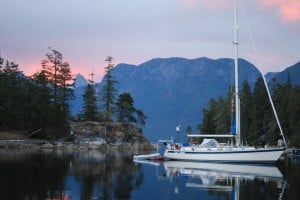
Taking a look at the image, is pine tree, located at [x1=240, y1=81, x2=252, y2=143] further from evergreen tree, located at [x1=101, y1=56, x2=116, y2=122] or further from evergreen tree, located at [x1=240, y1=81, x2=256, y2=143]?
evergreen tree, located at [x1=101, y1=56, x2=116, y2=122]

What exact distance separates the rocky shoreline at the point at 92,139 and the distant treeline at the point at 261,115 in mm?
19032

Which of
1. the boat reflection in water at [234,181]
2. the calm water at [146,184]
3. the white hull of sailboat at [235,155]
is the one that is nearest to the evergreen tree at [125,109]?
the white hull of sailboat at [235,155]

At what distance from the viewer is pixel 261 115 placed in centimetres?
10900

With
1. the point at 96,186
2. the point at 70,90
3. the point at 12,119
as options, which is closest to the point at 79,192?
the point at 96,186

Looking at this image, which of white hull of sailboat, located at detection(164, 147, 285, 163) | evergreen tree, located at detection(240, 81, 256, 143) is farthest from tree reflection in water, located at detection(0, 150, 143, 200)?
evergreen tree, located at detection(240, 81, 256, 143)

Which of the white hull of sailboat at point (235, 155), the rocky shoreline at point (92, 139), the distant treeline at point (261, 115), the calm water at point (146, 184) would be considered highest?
the distant treeline at point (261, 115)

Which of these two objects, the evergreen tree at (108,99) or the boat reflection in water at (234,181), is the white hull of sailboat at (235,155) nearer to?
the boat reflection in water at (234,181)

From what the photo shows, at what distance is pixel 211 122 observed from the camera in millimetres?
135375

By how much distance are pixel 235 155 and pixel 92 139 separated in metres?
57.9

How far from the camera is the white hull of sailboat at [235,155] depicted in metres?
57.6

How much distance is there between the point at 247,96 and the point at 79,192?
95134 millimetres

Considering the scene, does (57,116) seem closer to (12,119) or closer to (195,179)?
(12,119)

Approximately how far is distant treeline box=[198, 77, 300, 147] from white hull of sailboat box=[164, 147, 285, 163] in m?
17.4

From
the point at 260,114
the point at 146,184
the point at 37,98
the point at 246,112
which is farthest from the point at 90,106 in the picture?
the point at 146,184
